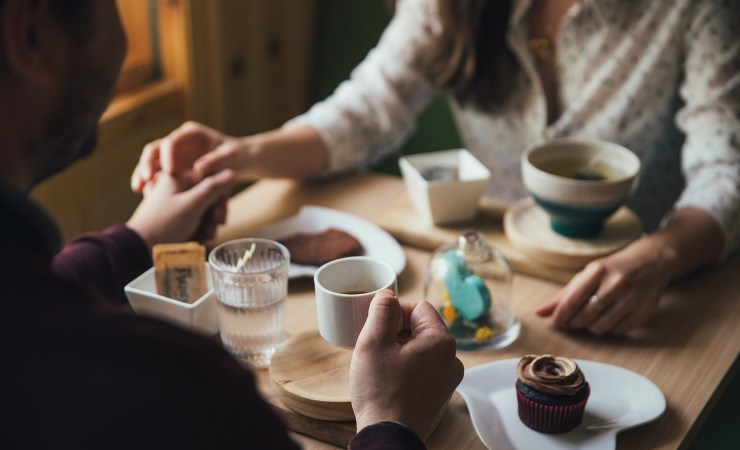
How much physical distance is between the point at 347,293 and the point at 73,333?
47cm

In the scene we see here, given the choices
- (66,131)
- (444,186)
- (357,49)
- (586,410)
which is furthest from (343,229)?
(357,49)

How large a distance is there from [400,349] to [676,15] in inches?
36.1

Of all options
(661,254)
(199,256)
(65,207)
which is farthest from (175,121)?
(661,254)

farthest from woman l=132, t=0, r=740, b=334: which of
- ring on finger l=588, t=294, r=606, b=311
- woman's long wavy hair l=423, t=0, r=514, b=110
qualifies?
ring on finger l=588, t=294, r=606, b=311

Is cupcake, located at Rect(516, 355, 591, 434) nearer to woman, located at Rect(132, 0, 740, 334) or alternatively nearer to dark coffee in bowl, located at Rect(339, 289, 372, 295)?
dark coffee in bowl, located at Rect(339, 289, 372, 295)

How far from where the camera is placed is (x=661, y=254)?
4.18 ft

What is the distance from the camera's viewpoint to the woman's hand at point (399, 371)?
90 cm

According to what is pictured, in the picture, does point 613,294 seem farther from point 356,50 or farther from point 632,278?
point 356,50

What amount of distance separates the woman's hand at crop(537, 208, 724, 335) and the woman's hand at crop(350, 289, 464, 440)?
0.97ft

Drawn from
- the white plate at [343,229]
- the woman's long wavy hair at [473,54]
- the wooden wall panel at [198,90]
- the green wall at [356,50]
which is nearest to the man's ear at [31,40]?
the white plate at [343,229]

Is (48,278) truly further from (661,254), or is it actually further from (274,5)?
(274,5)

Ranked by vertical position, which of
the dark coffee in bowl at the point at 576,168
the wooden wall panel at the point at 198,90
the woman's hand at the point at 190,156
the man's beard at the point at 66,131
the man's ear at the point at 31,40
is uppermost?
the man's ear at the point at 31,40

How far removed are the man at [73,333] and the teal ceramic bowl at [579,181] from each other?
59 cm

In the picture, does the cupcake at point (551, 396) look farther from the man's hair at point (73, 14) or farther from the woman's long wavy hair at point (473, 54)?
the woman's long wavy hair at point (473, 54)
